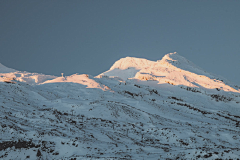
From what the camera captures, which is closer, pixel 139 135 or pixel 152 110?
pixel 139 135

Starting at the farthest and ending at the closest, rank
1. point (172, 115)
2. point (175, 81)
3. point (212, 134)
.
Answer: point (175, 81), point (172, 115), point (212, 134)

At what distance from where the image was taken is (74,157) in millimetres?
11266

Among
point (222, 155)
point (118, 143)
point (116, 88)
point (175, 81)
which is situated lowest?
point (118, 143)

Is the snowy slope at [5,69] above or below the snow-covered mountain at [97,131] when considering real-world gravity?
above

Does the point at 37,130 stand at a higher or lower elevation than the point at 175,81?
lower

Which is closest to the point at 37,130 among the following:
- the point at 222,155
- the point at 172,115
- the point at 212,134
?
the point at 222,155

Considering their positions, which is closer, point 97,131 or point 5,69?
point 97,131

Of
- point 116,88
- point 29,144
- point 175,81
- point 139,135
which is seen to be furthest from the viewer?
point 175,81

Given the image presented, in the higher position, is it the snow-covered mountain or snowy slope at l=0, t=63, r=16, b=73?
snowy slope at l=0, t=63, r=16, b=73

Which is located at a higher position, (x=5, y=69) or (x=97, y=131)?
(x=5, y=69)

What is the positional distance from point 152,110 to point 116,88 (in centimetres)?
1725

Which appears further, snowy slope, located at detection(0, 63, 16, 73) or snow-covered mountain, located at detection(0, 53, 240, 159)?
snowy slope, located at detection(0, 63, 16, 73)

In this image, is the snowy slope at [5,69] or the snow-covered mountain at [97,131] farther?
the snowy slope at [5,69]

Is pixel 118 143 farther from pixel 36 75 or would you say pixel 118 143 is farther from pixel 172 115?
pixel 36 75
